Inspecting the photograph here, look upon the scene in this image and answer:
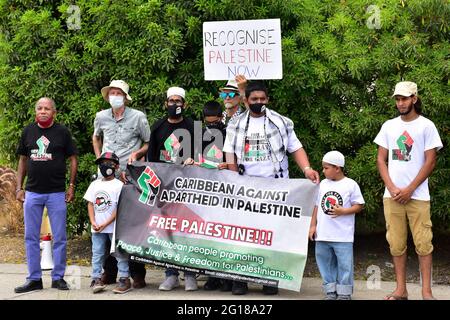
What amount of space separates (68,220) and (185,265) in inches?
107

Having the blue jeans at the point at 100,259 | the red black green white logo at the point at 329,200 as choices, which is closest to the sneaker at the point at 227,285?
the blue jeans at the point at 100,259

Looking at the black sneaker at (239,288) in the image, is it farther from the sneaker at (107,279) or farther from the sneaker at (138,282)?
the sneaker at (107,279)

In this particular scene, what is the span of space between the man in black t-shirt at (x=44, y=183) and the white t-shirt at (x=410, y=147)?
10.7 feet

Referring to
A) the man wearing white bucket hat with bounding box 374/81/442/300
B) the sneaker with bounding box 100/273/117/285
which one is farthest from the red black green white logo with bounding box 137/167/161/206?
the man wearing white bucket hat with bounding box 374/81/442/300

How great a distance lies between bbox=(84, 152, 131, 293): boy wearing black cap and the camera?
8.00 meters

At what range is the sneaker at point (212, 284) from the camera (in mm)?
8102

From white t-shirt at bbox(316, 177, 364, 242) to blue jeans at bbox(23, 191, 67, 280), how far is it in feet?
8.70

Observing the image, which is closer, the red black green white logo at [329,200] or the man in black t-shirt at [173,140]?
the red black green white logo at [329,200]

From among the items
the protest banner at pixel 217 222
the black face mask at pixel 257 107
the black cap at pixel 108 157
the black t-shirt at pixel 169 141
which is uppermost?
the black face mask at pixel 257 107

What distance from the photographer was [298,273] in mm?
7555

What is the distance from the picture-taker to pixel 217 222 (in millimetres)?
7883

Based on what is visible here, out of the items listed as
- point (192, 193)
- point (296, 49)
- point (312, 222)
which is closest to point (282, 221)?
point (312, 222)
